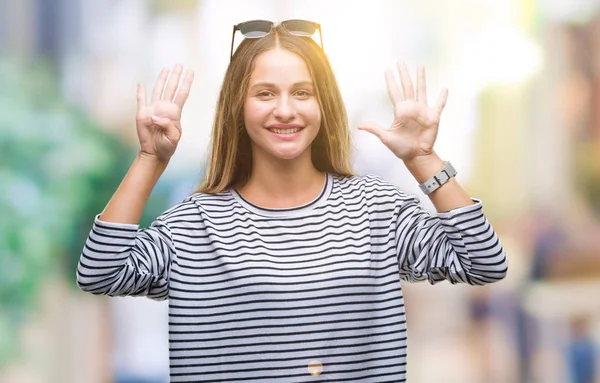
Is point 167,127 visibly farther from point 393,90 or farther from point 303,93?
point 393,90

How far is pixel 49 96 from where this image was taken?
140 inches

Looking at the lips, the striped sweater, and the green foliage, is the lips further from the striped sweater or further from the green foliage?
the green foliage

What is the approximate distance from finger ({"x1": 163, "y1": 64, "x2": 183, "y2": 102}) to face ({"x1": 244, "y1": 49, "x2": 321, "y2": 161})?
0.12 metres

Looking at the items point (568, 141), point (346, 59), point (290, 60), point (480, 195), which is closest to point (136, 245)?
point (290, 60)

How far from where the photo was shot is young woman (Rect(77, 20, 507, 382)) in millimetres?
1320

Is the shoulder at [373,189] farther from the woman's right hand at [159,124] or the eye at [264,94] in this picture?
the woman's right hand at [159,124]

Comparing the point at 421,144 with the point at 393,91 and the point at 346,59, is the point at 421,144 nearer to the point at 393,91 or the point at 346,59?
the point at 393,91

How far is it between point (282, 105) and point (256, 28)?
0.53ft

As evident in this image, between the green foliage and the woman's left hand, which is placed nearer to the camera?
the woman's left hand

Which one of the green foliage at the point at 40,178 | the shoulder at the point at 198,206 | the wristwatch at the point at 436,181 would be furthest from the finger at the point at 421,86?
the green foliage at the point at 40,178

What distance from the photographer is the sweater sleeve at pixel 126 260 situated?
4.19ft

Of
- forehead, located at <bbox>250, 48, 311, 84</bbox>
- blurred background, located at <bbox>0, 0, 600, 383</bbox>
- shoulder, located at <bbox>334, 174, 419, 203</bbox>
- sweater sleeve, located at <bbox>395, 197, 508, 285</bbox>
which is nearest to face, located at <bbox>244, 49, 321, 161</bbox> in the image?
forehead, located at <bbox>250, 48, 311, 84</bbox>

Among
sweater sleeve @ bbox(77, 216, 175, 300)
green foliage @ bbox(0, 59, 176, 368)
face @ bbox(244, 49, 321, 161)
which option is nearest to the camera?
sweater sleeve @ bbox(77, 216, 175, 300)

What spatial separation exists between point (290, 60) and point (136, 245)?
0.39 m
